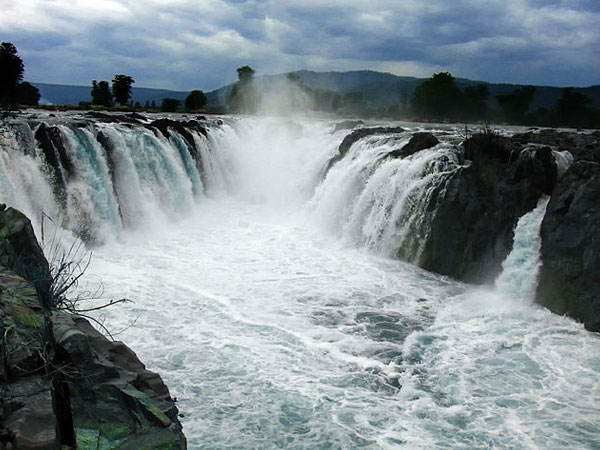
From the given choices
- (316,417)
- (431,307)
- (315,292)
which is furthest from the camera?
(315,292)

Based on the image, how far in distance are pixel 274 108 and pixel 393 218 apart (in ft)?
157

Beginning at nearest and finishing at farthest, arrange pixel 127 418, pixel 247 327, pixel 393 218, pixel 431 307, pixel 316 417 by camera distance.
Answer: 1. pixel 127 418
2. pixel 316 417
3. pixel 247 327
4. pixel 431 307
5. pixel 393 218

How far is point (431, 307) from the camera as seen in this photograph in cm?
1091

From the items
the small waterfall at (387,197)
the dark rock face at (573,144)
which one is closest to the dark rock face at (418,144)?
the small waterfall at (387,197)

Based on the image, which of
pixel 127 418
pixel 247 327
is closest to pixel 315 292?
pixel 247 327

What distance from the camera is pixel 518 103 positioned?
6700 cm

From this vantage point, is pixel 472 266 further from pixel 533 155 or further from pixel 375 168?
pixel 375 168

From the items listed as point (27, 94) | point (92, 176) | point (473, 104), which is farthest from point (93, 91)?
point (92, 176)

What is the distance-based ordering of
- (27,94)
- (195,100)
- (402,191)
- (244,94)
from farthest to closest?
(244,94), (195,100), (27,94), (402,191)

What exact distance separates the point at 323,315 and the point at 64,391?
663 centimetres

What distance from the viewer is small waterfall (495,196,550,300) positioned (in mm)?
11109

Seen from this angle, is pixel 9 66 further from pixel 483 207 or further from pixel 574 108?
pixel 574 108

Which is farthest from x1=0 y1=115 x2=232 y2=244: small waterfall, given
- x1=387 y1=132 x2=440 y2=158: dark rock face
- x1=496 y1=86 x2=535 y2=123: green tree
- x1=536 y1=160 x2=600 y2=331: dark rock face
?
x1=496 y1=86 x2=535 y2=123: green tree

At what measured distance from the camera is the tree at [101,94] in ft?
228
